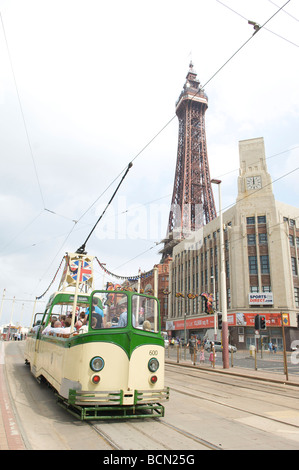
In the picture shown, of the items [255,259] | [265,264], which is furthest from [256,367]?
[255,259]

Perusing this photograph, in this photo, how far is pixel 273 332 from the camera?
42125 millimetres

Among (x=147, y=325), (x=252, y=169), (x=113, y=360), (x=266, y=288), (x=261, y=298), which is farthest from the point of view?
(x=252, y=169)

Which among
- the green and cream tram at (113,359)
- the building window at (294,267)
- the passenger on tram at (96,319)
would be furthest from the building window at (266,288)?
the passenger on tram at (96,319)

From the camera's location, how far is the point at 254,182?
48031 mm

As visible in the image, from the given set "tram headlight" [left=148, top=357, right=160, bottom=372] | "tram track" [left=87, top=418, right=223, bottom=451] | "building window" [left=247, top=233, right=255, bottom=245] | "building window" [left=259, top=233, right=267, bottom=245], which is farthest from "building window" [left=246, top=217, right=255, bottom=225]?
"tram track" [left=87, top=418, right=223, bottom=451]

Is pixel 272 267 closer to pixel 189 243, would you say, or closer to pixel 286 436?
pixel 189 243

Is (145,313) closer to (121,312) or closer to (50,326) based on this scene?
(121,312)

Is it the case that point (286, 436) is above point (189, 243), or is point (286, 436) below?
below

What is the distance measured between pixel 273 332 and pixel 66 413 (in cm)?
4047

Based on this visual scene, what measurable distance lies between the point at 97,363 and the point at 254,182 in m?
46.3

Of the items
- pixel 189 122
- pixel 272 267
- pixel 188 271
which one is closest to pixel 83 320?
pixel 272 267

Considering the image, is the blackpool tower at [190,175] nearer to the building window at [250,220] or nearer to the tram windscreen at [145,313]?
the building window at [250,220]

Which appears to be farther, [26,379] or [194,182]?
[194,182]

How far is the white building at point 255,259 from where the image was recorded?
42062 mm
